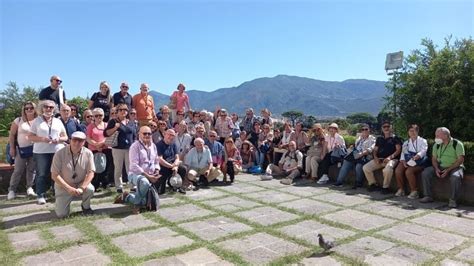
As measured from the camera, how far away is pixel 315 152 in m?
8.95

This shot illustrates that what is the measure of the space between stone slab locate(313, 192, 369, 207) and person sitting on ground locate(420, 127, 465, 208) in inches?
46.2

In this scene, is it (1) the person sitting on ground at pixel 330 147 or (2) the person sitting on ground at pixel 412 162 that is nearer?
(2) the person sitting on ground at pixel 412 162

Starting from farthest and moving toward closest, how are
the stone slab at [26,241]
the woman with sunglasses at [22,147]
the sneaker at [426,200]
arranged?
the sneaker at [426,200] → the woman with sunglasses at [22,147] → the stone slab at [26,241]

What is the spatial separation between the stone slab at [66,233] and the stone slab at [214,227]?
53.4 inches

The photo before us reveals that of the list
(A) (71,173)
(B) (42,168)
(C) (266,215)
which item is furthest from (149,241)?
(B) (42,168)

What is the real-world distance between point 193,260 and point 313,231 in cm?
185

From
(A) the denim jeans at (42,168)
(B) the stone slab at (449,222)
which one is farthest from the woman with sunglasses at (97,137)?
(B) the stone slab at (449,222)

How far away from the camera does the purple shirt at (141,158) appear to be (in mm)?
6039

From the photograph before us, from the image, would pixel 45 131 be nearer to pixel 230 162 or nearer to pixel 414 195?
pixel 230 162

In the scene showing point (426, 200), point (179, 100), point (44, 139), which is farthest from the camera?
point (179, 100)

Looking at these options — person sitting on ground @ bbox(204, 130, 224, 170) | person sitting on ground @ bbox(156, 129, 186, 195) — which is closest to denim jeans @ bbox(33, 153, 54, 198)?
person sitting on ground @ bbox(156, 129, 186, 195)

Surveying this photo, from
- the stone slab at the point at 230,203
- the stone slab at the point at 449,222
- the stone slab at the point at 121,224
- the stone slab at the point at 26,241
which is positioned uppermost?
the stone slab at the point at 26,241

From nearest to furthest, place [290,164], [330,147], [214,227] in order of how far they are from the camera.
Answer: [214,227]
[330,147]
[290,164]

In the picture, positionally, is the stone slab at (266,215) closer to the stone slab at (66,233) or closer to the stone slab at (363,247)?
the stone slab at (363,247)
